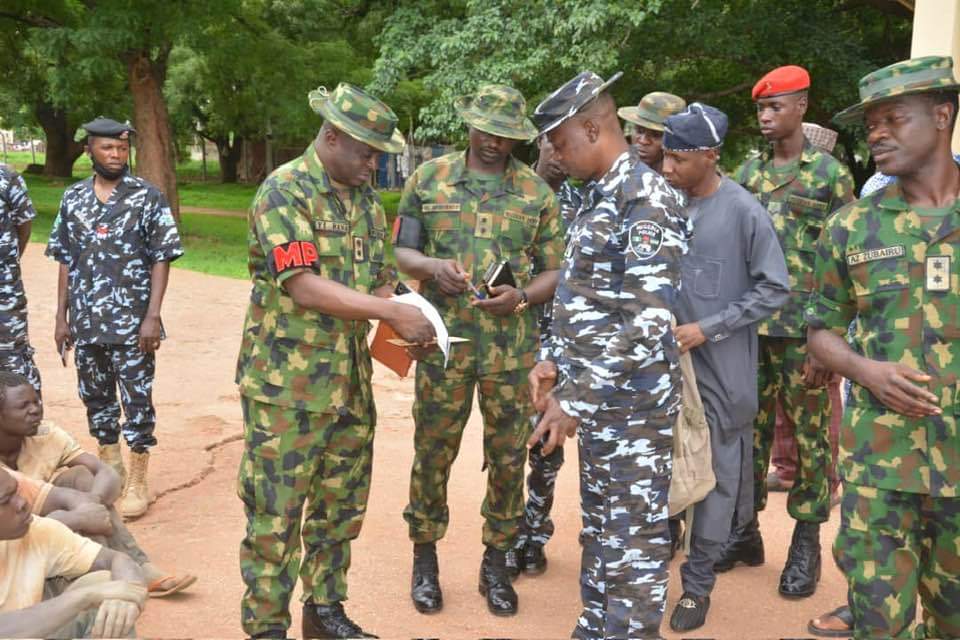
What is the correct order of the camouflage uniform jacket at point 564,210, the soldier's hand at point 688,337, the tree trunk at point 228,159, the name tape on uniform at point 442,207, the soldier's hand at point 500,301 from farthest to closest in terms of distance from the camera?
the tree trunk at point 228,159, the camouflage uniform jacket at point 564,210, the name tape on uniform at point 442,207, the soldier's hand at point 500,301, the soldier's hand at point 688,337

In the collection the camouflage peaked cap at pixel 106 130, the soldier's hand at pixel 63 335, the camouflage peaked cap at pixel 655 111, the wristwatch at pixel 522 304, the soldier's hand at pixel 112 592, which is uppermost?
the camouflage peaked cap at pixel 655 111

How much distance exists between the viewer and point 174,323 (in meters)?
11.5

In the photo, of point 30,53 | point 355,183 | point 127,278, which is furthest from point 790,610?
point 30,53

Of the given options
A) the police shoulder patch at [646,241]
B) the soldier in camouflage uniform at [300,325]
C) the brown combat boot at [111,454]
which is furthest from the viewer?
the brown combat boot at [111,454]

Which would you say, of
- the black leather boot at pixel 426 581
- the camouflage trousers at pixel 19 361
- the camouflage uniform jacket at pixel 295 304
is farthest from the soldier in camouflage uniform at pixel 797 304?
the camouflage trousers at pixel 19 361

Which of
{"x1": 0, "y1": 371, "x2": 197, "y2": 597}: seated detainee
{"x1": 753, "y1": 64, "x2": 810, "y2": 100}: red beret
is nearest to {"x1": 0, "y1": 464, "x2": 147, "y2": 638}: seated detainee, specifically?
{"x1": 0, "y1": 371, "x2": 197, "y2": 597}: seated detainee

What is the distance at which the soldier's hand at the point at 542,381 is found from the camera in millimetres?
3625

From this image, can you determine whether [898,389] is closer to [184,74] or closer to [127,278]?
[127,278]

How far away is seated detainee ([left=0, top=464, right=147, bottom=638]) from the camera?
10.00 ft

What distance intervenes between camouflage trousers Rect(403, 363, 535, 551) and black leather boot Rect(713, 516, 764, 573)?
117 centimetres

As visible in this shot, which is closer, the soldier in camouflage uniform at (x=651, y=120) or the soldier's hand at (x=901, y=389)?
the soldier's hand at (x=901, y=389)

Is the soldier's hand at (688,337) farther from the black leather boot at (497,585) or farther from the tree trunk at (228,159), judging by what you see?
the tree trunk at (228,159)

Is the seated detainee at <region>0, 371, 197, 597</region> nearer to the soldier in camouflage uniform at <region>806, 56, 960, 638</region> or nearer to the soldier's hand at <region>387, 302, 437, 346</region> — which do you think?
the soldier's hand at <region>387, 302, 437, 346</region>

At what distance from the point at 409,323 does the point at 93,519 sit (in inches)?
59.5
